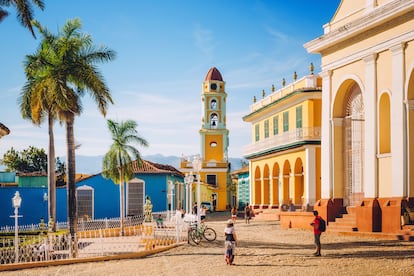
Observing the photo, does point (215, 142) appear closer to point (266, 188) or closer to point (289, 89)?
point (266, 188)

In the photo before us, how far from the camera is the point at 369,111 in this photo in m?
21.0

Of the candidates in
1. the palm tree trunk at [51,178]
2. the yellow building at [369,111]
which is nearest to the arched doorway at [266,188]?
the palm tree trunk at [51,178]

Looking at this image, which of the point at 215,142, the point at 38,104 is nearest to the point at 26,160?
the point at 215,142

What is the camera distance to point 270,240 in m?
20.9

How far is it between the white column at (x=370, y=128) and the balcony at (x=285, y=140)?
36.9 ft

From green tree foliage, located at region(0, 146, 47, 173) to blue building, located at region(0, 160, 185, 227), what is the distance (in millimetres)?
29857

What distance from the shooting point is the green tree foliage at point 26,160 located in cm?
7038

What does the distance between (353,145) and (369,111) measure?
2878 mm

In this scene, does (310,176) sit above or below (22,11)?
below

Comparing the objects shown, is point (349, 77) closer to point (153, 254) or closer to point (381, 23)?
point (381, 23)

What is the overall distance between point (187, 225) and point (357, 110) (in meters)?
7.48

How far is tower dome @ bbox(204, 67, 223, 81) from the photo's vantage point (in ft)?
190

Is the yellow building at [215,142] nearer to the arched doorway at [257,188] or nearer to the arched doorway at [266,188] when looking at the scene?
the arched doorway at [257,188]

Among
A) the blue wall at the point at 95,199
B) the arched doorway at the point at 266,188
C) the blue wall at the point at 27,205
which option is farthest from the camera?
the arched doorway at the point at 266,188
